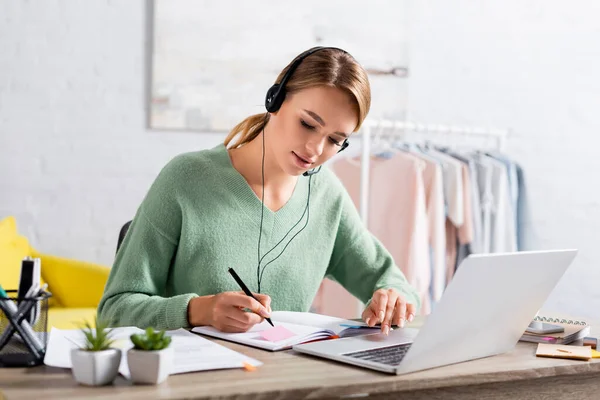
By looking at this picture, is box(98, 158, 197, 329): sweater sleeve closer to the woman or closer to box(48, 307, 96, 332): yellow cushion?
the woman

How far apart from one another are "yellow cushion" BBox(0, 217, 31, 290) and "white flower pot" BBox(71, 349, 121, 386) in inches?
82.3

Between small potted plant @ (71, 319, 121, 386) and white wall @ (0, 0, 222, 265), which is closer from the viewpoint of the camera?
small potted plant @ (71, 319, 121, 386)

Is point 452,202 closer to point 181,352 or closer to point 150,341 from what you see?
point 181,352

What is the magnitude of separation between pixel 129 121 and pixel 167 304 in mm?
2233

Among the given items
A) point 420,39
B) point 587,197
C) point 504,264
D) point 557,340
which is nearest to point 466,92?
point 420,39

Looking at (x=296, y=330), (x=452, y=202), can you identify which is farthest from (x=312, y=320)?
(x=452, y=202)

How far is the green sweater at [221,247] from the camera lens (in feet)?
5.20

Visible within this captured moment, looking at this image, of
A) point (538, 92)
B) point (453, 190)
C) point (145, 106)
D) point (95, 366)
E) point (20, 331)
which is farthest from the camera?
point (538, 92)

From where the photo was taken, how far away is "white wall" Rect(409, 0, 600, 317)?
13.7 ft

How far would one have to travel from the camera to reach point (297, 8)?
384 cm

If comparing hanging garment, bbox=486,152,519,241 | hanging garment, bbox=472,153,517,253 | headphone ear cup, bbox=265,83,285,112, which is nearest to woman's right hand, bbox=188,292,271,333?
headphone ear cup, bbox=265,83,285,112

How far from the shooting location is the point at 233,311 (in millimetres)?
1390

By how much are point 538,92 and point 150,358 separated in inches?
143

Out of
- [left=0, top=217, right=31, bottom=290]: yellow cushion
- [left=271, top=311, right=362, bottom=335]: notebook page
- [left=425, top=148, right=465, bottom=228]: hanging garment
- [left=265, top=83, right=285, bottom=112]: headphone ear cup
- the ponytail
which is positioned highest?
[left=265, top=83, right=285, bottom=112]: headphone ear cup
